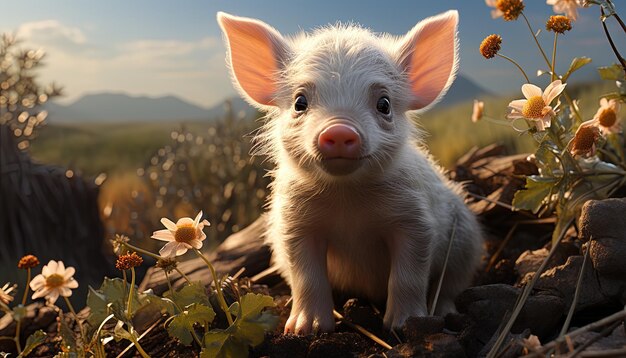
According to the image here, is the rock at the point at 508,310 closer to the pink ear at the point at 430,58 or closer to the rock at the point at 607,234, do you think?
the rock at the point at 607,234

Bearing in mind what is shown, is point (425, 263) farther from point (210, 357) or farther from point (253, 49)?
point (253, 49)

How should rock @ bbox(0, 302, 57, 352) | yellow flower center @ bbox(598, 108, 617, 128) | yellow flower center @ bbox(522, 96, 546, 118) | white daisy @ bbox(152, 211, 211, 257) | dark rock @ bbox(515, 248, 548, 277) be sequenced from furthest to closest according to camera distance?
rock @ bbox(0, 302, 57, 352) → dark rock @ bbox(515, 248, 548, 277) → yellow flower center @ bbox(522, 96, 546, 118) → yellow flower center @ bbox(598, 108, 617, 128) → white daisy @ bbox(152, 211, 211, 257)

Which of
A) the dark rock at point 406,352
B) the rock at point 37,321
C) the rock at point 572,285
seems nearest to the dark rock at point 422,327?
the dark rock at point 406,352

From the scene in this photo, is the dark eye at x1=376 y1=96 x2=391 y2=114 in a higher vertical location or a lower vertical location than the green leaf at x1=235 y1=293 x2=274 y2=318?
higher

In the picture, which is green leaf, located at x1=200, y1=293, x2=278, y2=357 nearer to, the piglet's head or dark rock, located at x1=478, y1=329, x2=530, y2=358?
the piglet's head

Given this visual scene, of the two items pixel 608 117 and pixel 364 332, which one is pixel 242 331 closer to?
pixel 364 332

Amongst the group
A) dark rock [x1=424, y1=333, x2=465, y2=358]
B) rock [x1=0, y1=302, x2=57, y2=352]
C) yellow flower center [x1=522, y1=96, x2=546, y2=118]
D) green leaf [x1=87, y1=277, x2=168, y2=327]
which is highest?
yellow flower center [x1=522, y1=96, x2=546, y2=118]

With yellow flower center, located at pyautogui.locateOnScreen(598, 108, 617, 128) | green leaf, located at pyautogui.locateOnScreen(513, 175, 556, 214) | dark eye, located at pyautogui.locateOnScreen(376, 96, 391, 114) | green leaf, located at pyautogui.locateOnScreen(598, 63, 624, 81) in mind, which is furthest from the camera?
green leaf, located at pyautogui.locateOnScreen(598, 63, 624, 81)

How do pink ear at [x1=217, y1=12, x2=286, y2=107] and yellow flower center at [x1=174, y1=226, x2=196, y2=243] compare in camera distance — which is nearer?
yellow flower center at [x1=174, y1=226, x2=196, y2=243]

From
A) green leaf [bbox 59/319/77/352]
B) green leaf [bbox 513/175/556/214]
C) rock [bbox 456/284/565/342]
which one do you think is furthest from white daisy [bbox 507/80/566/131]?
green leaf [bbox 59/319/77/352]
